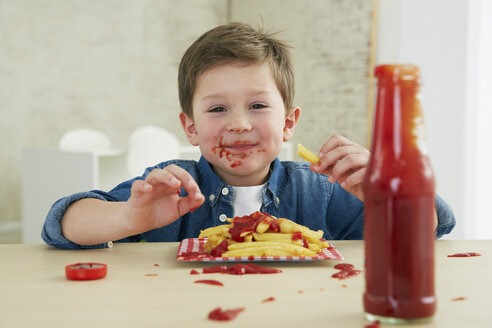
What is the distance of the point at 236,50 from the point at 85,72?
11.3 feet

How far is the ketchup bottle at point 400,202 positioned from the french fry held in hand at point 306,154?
0.40m

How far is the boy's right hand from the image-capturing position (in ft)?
3.03

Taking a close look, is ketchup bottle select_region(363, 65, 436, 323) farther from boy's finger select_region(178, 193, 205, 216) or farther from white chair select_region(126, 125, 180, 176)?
white chair select_region(126, 125, 180, 176)

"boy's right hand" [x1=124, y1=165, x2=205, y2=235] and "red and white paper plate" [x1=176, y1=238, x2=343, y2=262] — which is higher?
"boy's right hand" [x1=124, y1=165, x2=205, y2=235]

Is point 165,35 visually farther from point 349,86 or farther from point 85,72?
point 349,86

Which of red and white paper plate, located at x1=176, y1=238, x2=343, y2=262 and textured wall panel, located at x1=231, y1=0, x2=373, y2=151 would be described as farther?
textured wall panel, located at x1=231, y1=0, x2=373, y2=151

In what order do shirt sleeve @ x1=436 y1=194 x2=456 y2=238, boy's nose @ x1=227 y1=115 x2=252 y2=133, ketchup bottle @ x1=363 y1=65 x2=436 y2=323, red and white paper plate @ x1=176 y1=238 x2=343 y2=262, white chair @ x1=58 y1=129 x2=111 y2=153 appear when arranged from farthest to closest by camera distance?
white chair @ x1=58 y1=129 x2=111 y2=153 < boy's nose @ x1=227 y1=115 x2=252 y2=133 < shirt sleeve @ x1=436 y1=194 x2=456 y2=238 < red and white paper plate @ x1=176 y1=238 x2=343 y2=262 < ketchup bottle @ x1=363 y1=65 x2=436 y2=323

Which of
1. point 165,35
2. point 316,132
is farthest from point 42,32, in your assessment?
point 316,132

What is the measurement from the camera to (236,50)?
1400 millimetres

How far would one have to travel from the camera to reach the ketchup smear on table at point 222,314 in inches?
23.7

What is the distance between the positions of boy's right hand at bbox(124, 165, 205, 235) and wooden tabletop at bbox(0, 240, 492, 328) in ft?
0.24

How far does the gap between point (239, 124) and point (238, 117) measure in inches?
1.0

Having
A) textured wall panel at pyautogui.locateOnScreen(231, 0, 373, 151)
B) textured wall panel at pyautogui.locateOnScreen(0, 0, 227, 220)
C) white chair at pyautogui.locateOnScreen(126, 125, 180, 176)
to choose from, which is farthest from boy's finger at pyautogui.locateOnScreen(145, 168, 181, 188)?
textured wall panel at pyautogui.locateOnScreen(231, 0, 373, 151)

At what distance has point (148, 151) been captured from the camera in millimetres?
3309
